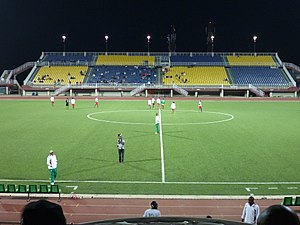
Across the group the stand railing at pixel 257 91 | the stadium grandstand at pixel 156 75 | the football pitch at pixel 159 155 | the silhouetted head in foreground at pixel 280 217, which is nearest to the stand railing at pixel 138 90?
the stadium grandstand at pixel 156 75

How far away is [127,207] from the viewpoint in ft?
41.5

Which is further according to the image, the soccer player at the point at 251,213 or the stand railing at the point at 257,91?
the stand railing at the point at 257,91

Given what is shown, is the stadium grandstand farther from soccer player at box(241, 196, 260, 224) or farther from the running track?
soccer player at box(241, 196, 260, 224)

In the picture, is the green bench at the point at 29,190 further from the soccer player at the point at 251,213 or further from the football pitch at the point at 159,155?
the soccer player at the point at 251,213

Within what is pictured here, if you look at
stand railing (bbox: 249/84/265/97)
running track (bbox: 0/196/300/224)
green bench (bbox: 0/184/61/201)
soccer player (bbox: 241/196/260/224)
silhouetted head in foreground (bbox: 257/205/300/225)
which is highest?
silhouetted head in foreground (bbox: 257/205/300/225)

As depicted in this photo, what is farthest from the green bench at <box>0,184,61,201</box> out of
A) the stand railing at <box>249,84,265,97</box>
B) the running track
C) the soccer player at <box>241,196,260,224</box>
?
the stand railing at <box>249,84,265,97</box>

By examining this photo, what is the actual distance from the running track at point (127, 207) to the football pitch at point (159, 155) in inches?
43.1

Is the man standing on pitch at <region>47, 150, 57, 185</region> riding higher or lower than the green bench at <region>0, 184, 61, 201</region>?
higher

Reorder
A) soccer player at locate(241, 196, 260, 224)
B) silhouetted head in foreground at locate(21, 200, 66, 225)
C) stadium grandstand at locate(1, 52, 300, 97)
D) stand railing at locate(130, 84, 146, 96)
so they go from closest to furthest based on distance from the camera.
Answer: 1. silhouetted head in foreground at locate(21, 200, 66, 225)
2. soccer player at locate(241, 196, 260, 224)
3. stand railing at locate(130, 84, 146, 96)
4. stadium grandstand at locate(1, 52, 300, 97)

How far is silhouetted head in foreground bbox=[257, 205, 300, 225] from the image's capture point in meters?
2.05

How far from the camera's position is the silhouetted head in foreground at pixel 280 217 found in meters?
2.05

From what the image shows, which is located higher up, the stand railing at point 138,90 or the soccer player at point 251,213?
the stand railing at point 138,90

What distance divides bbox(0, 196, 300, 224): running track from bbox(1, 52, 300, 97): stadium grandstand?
60.7 meters

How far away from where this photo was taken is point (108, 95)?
2958 inches
